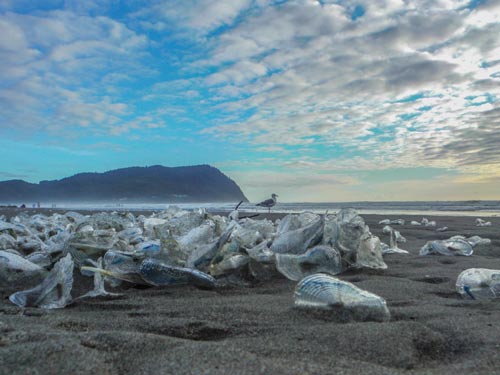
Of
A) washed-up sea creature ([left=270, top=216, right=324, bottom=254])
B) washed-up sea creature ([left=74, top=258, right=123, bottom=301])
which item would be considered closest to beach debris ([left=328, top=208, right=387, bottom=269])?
washed-up sea creature ([left=270, top=216, right=324, bottom=254])

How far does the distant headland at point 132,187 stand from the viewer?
67.2 meters

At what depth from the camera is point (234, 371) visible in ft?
3.55

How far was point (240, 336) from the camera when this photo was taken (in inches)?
57.9

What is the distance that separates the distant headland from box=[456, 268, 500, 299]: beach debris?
61.4 meters

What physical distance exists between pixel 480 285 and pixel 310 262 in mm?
961

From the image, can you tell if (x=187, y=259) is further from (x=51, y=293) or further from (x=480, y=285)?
(x=480, y=285)

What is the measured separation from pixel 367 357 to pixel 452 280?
159cm

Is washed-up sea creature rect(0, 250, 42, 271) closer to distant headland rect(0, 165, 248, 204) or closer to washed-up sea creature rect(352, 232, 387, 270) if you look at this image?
washed-up sea creature rect(352, 232, 387, 270)

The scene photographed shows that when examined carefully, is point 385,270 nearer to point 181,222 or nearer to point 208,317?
point 208,317

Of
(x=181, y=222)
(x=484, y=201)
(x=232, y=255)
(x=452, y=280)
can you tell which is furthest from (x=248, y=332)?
(x=484, y=201)

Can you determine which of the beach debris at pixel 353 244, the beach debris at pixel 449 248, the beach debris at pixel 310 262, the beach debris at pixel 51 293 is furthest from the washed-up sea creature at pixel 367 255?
the beach debris at pixel 51 293

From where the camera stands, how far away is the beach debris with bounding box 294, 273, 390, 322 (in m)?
1.62

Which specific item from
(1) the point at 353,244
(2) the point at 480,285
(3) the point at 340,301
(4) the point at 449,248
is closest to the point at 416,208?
(4) the point at 449,248

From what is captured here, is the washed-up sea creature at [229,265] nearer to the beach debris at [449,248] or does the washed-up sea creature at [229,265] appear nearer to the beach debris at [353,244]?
the beach debris at [353,244]
